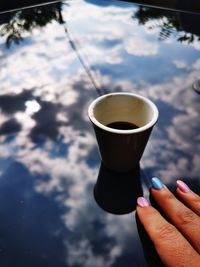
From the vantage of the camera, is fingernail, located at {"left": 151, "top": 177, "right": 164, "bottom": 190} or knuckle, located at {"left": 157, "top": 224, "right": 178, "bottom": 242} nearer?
knuckle, located at {"left": 157, "top": 224, "right": 178, "bottom": 242}

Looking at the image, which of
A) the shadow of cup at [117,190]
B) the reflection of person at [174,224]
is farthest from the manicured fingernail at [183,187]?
the shadow of cup at [117,190]

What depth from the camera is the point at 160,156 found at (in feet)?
2.85

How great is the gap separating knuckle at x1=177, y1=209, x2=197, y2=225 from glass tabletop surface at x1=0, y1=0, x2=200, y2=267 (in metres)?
0.09

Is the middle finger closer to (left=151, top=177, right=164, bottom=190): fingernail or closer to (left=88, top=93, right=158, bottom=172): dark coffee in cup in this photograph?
(left=151, top=177, right=164, bottom=190): fingernail

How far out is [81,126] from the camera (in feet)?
3.19

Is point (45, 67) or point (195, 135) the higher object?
point (45, 67)

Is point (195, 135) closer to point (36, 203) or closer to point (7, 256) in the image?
point (36, 203)

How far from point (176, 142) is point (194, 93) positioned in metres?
0.29

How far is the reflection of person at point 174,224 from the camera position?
0.61 metres

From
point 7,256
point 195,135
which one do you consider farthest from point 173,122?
point 7,256

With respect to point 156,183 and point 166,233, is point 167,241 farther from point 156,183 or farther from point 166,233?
point 156,183

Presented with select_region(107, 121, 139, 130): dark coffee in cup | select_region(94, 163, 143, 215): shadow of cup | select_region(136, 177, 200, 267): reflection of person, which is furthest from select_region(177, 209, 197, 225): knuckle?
select_region(107, 121, 139, 130): dark coffee in cup

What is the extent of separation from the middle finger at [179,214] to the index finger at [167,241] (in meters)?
0.02

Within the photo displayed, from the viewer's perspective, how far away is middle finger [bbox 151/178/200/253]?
0.66 metres
